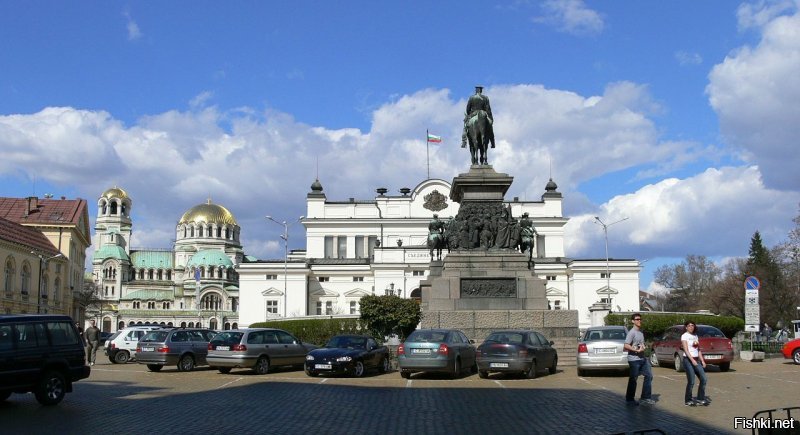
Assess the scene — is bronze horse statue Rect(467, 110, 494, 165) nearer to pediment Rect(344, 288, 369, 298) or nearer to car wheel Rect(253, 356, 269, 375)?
car wheel Rect(253, 356, 269, 375)

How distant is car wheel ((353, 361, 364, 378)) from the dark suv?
317 inches

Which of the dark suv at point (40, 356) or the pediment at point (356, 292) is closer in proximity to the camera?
the dark suv at point (40, 356)

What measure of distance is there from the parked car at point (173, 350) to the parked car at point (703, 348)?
16.4 m

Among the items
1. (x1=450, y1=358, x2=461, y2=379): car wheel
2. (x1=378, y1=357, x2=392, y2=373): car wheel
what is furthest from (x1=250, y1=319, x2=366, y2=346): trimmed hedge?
(x1=450, y1=358, x2=461, y2=379): car wheel

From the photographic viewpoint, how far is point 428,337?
72.6 ft

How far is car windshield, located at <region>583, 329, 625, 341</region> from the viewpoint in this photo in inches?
880

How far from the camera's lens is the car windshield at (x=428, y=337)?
2202 cm

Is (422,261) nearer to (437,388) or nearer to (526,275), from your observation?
(526,275)

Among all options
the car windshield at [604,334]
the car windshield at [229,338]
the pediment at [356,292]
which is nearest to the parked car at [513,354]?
the car windshield at [604,334]

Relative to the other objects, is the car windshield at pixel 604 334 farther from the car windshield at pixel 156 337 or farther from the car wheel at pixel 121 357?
the car wheel at pixel 121 357

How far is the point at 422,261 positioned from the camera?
7706cm

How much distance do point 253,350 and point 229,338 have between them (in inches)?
49.9

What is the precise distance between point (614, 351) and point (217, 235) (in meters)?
142

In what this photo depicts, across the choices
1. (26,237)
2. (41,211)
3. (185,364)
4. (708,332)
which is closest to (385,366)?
(185,364)
